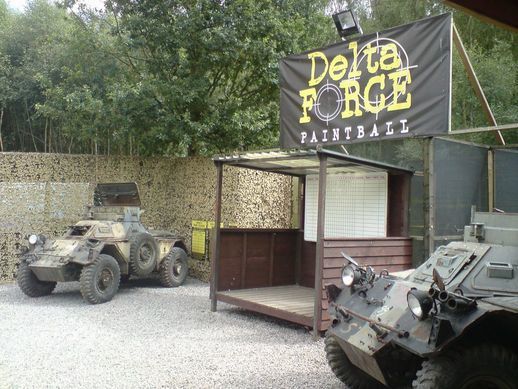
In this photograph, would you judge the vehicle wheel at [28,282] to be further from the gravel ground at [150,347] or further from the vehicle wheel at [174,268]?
the vehicle wheel at [174,268]

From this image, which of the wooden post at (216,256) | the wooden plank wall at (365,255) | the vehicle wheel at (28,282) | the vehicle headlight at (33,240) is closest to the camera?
the wooden plank wall at (365,255)

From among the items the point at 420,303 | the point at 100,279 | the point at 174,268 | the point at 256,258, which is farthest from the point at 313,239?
the point at 420,303

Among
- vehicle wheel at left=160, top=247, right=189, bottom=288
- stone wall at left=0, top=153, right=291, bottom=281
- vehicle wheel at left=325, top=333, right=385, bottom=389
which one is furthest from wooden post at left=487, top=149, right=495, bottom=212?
vehicle wheel at left=160, top=247, right=189, bottom=288

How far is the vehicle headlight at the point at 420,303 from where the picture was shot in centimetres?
357

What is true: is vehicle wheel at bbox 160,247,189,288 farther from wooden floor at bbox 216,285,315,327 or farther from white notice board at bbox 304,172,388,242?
white notice board at bbox 304,172,388,242

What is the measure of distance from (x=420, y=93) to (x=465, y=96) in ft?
14.0

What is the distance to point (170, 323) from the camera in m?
7.27

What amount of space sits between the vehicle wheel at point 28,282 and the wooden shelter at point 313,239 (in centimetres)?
309

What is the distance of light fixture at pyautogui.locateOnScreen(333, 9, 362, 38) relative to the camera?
7484 mm

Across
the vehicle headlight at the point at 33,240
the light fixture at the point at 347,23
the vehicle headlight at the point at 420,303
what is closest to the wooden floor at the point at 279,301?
the vehicle headlight at the point at 420,303

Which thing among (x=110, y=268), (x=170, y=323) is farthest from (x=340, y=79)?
(x=110, y=268)

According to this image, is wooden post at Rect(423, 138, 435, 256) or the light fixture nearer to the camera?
wooden post at Rect(423, 138, 435, 256)

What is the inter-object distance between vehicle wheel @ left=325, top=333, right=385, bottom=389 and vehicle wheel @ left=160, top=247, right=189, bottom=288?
5854 millimetres

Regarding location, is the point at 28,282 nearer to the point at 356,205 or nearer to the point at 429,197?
the point at 356,205
